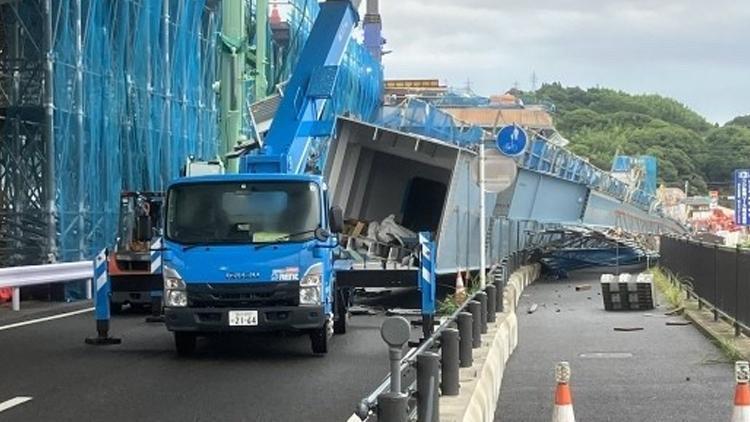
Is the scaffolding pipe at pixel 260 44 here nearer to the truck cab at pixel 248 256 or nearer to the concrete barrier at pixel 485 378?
the concrete barrier at pixel 485 378

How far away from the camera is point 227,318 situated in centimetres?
1295

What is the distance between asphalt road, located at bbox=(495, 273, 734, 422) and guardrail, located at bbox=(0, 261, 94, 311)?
31.4 feet

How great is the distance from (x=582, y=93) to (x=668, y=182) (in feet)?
95.1

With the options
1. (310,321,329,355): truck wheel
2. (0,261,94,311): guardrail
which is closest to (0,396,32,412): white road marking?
(310,321,329,355): truck wheel

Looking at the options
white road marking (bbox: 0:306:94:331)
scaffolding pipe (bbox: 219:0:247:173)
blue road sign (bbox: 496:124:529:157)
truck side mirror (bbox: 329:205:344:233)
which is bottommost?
white road marking (bbox: 0:306:94:331)

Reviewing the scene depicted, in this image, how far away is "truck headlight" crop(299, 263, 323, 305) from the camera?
42.8 ft

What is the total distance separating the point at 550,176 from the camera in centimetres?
3309

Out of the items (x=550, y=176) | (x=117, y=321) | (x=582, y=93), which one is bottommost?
(x=117, y=321)

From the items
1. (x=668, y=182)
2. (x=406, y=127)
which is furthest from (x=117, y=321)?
(x=668, y=182)

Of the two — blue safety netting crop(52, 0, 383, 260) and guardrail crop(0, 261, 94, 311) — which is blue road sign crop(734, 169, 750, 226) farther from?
guardrail crop(0, 261, 94, 311)

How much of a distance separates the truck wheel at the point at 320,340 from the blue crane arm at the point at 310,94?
410 centimetres

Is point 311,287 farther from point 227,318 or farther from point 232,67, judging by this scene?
point 232,67

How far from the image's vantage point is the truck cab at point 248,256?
12938mm

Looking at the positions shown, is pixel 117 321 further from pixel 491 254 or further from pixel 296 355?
pixel 491 254
